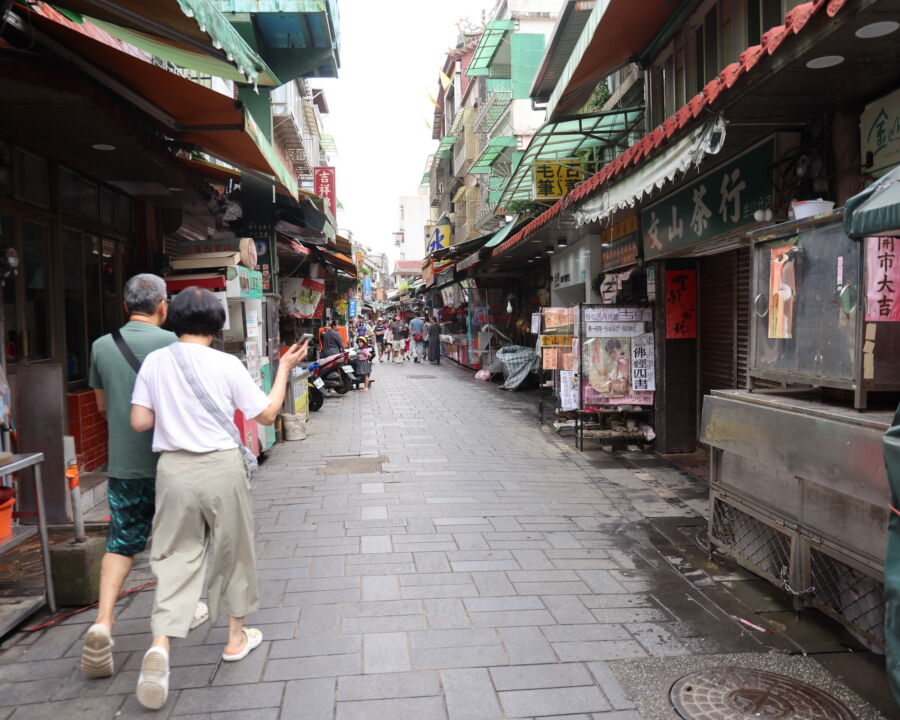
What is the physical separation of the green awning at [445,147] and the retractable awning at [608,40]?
27.4 metres

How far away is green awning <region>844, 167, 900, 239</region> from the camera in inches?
108

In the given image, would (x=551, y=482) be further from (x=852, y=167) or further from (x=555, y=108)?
(x=555, y=108)

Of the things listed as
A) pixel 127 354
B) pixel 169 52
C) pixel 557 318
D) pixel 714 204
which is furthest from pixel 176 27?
pixel 557 318

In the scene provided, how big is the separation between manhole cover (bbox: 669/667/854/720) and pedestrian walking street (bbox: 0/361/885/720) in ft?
0.34

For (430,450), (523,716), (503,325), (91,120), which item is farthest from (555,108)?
(503,325)

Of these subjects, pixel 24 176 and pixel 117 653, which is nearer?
pixel 117 653

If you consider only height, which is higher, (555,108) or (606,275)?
(555,108)

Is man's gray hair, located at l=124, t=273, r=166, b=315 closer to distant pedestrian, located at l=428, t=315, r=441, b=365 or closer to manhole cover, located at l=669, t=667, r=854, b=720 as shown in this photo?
manhole cover, located at l=669, t=667, r=854, b=720

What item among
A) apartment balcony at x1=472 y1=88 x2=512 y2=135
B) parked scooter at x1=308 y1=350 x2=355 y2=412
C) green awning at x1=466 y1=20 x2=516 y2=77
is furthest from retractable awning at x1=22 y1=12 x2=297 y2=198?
apartment balcony at x1=472 y1=88 x2=512 y2=135

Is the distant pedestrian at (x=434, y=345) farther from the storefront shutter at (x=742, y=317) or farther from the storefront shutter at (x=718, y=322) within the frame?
the storefront shutter at (x=742, y=317)

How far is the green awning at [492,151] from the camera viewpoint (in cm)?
1916

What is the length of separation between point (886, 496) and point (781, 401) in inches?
42.4

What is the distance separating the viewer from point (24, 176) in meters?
5.75

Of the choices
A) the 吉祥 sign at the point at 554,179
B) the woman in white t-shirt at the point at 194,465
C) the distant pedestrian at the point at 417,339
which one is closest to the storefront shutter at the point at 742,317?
the 吉祥 sign at the point at 554,179
